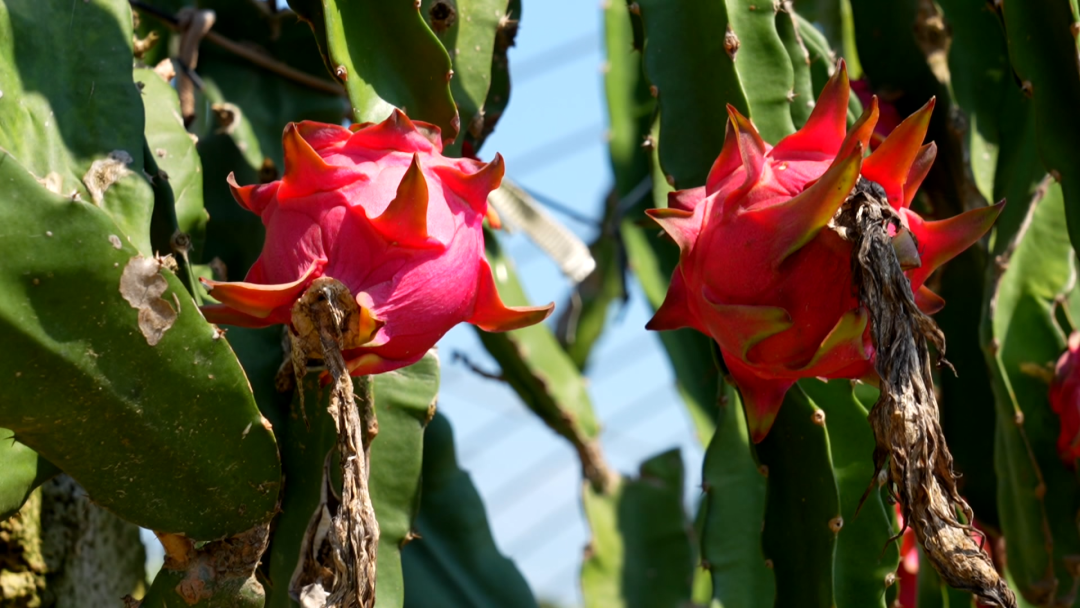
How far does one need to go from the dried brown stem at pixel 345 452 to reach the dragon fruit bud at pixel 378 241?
2 cm

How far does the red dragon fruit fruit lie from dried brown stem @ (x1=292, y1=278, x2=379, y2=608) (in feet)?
1.20

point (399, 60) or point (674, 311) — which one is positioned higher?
point (399, 60)

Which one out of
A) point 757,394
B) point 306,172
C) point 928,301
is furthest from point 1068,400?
Result: point 306,172

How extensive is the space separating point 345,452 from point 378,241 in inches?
8.0

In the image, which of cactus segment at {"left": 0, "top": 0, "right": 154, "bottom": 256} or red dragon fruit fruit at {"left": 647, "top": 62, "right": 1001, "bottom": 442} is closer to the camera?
red dragon fruit fruit at {"left": 647, "top": 62, "right": 1001, "bottom": 442}

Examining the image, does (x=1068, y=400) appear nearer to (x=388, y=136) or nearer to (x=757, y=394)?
(x=757, y=394)

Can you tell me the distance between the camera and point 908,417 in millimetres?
1074

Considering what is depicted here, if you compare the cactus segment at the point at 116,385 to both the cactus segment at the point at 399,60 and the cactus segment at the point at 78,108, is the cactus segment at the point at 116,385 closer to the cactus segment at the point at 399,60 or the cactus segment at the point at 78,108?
the cactus segment at the point at 78,108

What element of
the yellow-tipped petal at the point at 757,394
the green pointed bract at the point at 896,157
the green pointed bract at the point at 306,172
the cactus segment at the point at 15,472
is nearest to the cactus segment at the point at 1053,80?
the green pointed bract at the point at 896,157

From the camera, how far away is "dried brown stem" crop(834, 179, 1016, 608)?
1053mm

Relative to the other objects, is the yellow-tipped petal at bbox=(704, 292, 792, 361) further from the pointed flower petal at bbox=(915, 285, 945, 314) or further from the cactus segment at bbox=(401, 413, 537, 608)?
the cactus segment at bbox=(401, 413, 537, 608)

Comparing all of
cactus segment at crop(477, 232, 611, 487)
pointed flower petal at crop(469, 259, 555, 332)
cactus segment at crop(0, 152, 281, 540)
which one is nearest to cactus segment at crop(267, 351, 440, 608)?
cactus segment at crop(0, 152, 281, 540)

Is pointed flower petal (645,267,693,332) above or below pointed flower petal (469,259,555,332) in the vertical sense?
below

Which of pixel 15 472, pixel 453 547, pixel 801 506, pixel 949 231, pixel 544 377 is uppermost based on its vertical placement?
pixel 949 231
